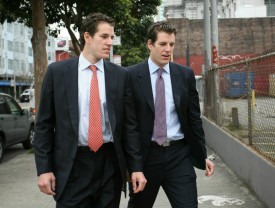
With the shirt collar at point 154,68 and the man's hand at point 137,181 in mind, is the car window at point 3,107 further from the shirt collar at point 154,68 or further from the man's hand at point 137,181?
the man's hand at point 137,181

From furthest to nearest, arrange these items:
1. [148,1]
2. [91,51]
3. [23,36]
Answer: [23,36], [148,1], [91,51]

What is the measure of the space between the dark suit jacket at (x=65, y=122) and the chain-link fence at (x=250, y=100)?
2.86 metres

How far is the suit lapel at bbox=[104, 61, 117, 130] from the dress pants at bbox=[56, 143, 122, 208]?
187 mm

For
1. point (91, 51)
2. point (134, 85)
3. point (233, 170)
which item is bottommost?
point (233, 170)

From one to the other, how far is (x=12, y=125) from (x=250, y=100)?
20.6 ft

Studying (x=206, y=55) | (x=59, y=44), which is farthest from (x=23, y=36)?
(x=206, y=55)

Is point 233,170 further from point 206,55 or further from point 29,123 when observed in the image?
point 206,55

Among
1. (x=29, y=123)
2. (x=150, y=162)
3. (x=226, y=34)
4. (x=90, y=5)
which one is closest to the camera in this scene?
(x=150, y=162)

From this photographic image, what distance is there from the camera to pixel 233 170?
8195 mm

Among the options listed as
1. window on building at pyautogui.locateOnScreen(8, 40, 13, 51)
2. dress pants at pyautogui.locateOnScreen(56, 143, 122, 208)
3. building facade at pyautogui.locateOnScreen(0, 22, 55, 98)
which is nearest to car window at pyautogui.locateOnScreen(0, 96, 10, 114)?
A: dress pants at pyautogui.locateOnScreen(56, 143, 122, 208)

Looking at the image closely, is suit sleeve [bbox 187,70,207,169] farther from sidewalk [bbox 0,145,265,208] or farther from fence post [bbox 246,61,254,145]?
fence post [bbox 246,61,254,145]

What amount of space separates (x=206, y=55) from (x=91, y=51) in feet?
44.3

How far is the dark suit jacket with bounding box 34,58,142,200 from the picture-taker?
312cm

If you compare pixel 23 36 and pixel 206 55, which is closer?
pixel 206 55
